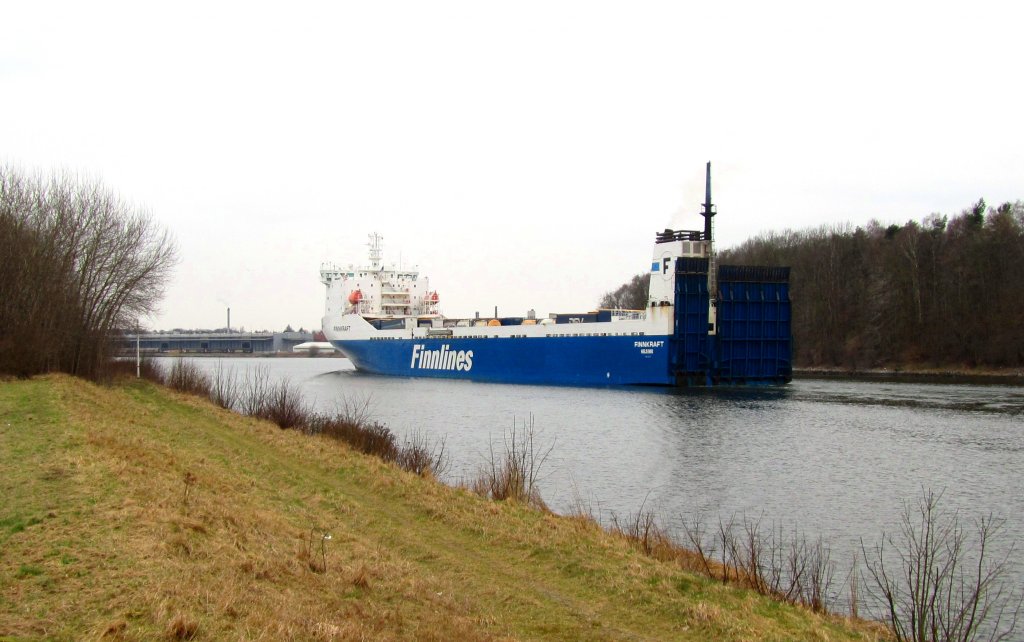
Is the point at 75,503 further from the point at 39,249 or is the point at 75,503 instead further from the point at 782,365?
the point at 782,365

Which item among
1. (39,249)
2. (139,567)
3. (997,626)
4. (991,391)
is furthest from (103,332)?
(991,391)

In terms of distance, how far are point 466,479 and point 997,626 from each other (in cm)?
884

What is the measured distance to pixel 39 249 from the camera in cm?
2492

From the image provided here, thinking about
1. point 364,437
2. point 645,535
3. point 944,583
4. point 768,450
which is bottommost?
point 944,583

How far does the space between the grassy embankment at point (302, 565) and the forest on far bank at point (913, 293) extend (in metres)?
44.8

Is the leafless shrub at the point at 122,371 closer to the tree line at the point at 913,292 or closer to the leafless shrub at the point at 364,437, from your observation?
the leafless shrub at the point at 364,437

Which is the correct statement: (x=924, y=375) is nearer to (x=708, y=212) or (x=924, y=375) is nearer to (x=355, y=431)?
(x=708, y=212)

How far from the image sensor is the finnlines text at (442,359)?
156 ft

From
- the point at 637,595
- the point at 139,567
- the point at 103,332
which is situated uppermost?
the point at 103,332

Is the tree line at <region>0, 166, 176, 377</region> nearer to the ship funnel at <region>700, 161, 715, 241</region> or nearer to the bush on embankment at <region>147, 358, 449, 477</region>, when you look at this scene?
the bush on embankment at <region>147, 358, 449, 477</region>

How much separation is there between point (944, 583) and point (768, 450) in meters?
10.4

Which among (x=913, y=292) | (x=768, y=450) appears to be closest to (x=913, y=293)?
(x=913, y=292)

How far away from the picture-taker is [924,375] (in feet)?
157

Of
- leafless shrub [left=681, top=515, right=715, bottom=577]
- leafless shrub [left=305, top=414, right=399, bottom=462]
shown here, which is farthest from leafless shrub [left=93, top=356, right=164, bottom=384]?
leafless shrub [left=681, top=515, right=715, bottom=577]
